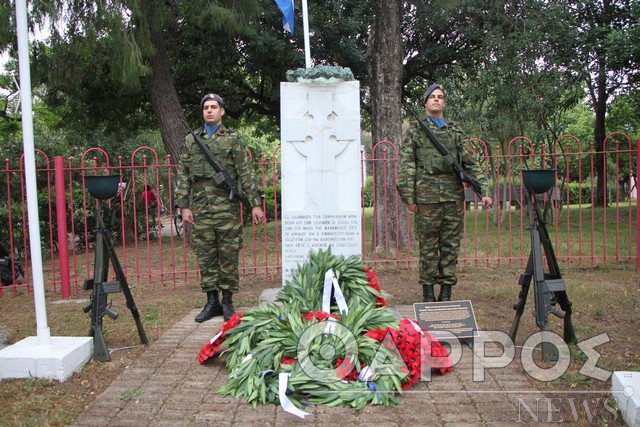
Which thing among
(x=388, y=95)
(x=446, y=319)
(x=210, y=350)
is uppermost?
(x=388, y=95)

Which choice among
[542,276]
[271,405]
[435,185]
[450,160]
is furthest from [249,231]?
[271,405]

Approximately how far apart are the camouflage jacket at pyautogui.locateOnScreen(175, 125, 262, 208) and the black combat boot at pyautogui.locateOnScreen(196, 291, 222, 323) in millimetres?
888

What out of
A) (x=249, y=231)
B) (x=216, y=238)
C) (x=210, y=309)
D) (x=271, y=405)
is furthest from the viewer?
(x=249, y=231)

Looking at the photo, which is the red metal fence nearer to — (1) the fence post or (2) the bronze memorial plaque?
(1) the fence post

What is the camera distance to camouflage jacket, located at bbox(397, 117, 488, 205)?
4992 mm

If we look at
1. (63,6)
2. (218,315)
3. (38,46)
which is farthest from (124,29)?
(218,315)

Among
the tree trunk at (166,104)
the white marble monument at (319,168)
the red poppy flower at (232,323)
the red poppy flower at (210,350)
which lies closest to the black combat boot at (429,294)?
the white marble monument at (319,168)

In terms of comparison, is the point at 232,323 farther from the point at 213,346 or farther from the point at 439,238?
the point at 439,238

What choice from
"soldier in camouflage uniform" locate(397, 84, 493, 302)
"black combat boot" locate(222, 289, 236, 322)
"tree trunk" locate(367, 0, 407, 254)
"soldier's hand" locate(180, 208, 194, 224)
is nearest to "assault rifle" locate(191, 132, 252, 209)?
"soldier's hand" locate(180, 208, 194, 224)

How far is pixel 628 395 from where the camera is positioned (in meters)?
2.96

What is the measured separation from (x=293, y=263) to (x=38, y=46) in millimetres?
7404

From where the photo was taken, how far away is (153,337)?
4848mm

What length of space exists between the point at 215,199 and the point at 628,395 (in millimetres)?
3494

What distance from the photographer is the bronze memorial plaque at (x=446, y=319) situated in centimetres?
421
